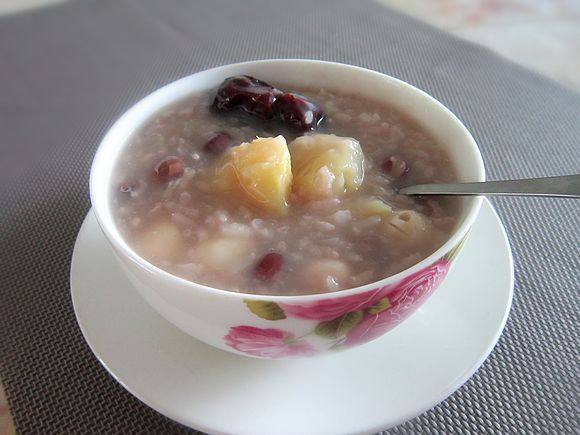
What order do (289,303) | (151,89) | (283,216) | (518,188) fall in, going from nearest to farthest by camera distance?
(289,303) < (518,188) < (283,216) < (151,89)

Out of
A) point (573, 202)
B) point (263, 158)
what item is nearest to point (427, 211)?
point (263, 158)

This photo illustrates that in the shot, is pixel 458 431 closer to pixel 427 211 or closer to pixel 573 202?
pixel 427 211

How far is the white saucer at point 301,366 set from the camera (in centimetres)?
100

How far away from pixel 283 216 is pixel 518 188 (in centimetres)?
44

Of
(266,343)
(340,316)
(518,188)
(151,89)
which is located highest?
(518,188)

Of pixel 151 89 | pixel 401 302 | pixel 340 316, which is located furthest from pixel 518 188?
pixel 151 89

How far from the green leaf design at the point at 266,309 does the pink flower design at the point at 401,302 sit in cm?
14

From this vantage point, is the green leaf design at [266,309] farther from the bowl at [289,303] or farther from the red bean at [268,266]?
the red bean at [268,266]

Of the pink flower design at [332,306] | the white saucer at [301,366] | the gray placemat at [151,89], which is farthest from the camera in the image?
the gray placemat at [151,89]

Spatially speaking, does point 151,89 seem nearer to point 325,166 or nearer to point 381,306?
point 325,166

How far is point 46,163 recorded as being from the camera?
1.83 meters

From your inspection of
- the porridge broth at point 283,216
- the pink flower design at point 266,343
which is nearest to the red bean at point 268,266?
the porridge broth at point 283,216

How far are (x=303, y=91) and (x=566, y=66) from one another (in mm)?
1477

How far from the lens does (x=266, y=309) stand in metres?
0.90
